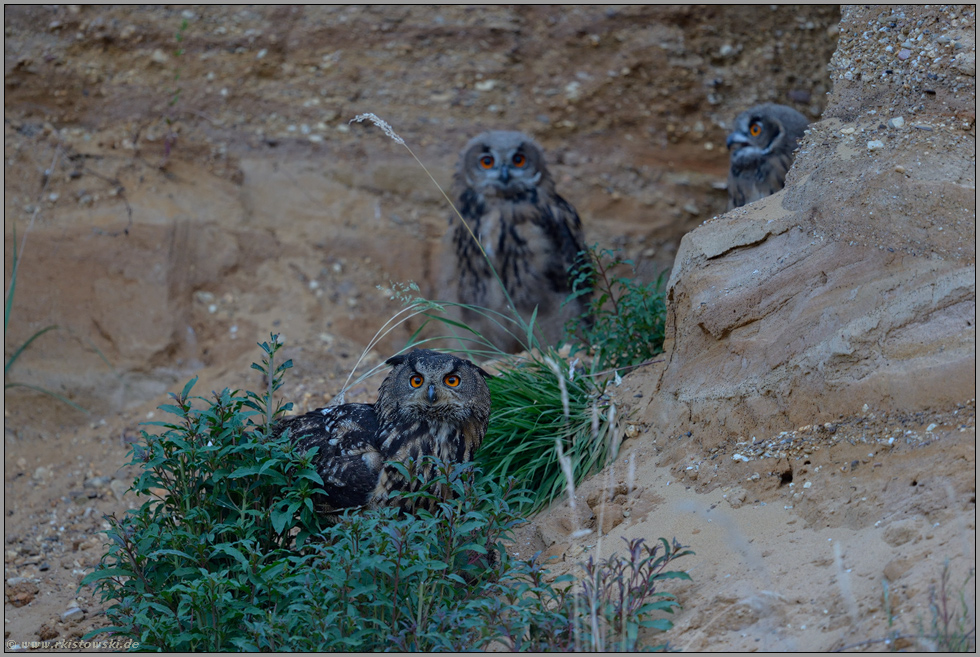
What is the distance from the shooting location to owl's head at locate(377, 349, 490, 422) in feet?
10.7

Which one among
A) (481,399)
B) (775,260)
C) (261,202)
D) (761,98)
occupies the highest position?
(761,98)

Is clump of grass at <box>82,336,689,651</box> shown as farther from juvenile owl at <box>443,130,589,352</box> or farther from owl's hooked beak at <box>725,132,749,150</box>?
owl's hooked beak at <box>725,132,749,150</box>

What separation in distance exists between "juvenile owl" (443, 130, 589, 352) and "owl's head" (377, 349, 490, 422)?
7.54ft

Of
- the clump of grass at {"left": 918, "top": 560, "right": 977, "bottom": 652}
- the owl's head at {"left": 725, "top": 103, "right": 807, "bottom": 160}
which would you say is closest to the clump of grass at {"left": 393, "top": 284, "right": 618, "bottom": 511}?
the clump of grass at {"left": 918, "top": 560, "right": 977, "bottom": 652}

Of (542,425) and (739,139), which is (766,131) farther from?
(542,425)

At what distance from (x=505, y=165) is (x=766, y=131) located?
1.67 m

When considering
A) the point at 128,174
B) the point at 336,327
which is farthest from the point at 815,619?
the point at 128,174

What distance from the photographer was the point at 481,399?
3355mm

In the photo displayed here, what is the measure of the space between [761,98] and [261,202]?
393 centimetres

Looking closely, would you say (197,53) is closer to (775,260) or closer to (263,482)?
(263,482)

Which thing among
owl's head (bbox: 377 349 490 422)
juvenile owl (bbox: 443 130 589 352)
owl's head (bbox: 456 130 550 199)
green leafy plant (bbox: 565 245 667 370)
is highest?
owl's head (bbox: 456 130 550 199)

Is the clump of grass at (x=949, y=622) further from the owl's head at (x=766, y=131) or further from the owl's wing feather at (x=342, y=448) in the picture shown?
the owl's head at (x=766, y=131)

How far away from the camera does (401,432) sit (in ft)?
10.9

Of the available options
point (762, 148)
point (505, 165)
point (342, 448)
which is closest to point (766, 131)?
point (762, 148)
